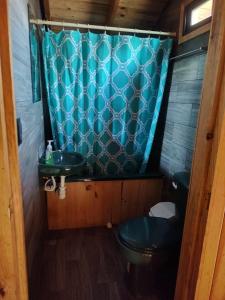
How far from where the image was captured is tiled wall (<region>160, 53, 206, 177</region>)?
6.21 feet

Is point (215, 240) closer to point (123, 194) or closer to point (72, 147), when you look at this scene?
point (123, 194)

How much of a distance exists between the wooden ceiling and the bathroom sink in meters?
1.60

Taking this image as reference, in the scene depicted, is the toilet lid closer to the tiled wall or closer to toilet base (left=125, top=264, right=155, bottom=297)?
toilet base (left=125, top=264, right=155, bottom=297)

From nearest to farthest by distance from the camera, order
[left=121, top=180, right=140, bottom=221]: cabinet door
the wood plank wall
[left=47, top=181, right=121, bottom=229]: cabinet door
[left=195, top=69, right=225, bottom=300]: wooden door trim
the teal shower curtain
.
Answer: [left=195, top=69, right=225, bottom=300]: wooden door trim, the wood plank wall, the teal shower curtain, [left=47, top=181, right=121, bottom=229]: cabinet door, [left=121, top=180, right=140, bottom=221]: cabinet door

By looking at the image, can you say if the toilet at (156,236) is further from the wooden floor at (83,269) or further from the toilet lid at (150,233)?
the wooden floor at (83,269)

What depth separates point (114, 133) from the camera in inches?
95.4

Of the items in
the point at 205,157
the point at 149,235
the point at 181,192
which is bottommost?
the point at 149,235

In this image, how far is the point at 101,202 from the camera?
7.80ft

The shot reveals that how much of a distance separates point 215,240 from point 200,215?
10 cm

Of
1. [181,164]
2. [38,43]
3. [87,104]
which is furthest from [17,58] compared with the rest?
[181,164]

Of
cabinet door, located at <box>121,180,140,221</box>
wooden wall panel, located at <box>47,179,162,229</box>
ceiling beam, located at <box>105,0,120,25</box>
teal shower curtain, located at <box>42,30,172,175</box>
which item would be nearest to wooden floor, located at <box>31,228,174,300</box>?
wooden wall panel, located at <box>47,179,162,229</box>

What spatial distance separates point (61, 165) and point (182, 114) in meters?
1.21

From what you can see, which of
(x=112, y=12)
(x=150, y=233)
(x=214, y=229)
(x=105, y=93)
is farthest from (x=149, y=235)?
(x=112, y=12)

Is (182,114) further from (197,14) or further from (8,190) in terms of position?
(8,190)
